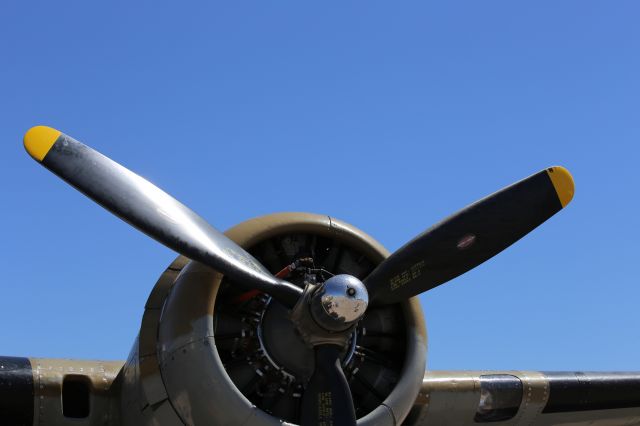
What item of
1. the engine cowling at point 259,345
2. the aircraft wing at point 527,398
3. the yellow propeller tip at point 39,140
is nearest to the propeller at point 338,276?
the yellow propeller tip at point 39,140

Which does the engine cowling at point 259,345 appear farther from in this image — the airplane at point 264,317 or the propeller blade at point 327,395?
the propeller blade at point 327,395

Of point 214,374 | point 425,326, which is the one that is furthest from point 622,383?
point 214,374

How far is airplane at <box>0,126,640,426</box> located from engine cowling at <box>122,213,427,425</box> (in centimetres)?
1

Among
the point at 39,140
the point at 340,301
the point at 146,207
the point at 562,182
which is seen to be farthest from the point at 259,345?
the point at 562,182

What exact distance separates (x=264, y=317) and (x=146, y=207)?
1.69 metres

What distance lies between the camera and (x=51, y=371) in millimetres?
10844

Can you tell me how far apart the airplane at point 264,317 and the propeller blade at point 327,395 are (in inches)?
0.5

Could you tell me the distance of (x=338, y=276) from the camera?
9.38m

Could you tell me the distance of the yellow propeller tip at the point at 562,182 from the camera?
413 inches

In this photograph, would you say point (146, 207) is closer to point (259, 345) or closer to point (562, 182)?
point (259, 345)

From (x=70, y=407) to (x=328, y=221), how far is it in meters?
3.49

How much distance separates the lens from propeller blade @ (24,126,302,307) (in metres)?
9.17

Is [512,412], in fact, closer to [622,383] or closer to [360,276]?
[622,383]

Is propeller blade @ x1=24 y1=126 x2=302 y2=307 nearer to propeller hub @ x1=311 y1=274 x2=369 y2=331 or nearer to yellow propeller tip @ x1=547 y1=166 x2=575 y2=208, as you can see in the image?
propeller hub @ x1=311 y1=274 x2=369 y2=331
